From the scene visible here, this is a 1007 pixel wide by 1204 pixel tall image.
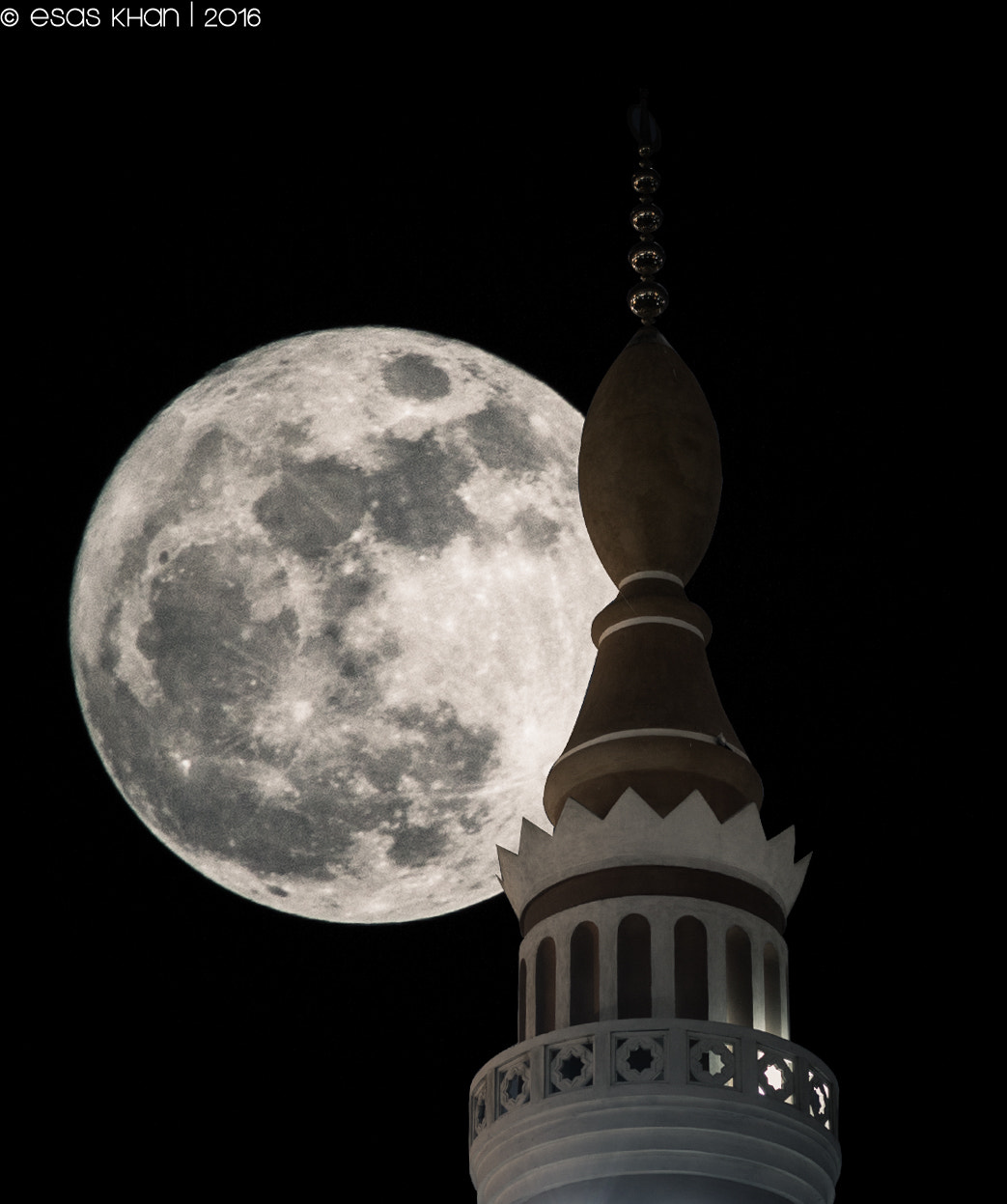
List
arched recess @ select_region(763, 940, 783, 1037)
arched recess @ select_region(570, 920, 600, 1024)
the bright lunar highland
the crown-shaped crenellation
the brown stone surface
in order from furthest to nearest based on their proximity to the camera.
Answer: the bright lunar highland
the brown stone surface
the crown-shaped crenellation
arched recess @ select_region(763, 940, 783, 1037)
arched recess @ select_region(570, 920, 600, 1024)

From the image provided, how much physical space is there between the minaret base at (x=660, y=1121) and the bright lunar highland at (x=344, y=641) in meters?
7.65

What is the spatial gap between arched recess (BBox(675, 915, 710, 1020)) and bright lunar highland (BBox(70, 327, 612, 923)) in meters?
7.01

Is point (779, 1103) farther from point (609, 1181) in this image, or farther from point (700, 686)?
point (700, 686)

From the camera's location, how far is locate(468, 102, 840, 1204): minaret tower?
3095 centimetres

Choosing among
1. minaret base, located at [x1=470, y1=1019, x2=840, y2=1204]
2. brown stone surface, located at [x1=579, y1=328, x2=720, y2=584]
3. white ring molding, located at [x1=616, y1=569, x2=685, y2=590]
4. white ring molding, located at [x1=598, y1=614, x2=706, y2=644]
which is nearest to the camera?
minaret base, located at [x1=470, y1=1019, x2=840, y2=1204]

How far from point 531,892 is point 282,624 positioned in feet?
23.0

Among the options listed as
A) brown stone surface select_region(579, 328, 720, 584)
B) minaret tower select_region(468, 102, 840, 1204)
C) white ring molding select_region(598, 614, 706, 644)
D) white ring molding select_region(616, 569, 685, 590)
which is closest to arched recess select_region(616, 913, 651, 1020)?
minaret tower select_region(468, 102, 840, 1204)

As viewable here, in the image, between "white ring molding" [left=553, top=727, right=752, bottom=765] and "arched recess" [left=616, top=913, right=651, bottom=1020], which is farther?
"white ring molding" [left=553, top=727, right=752, bottom=765]

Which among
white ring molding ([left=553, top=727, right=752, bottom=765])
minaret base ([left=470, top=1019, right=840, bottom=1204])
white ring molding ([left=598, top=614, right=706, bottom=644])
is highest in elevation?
white ring molding ([left=598, top=614, right=706, bottom=644])

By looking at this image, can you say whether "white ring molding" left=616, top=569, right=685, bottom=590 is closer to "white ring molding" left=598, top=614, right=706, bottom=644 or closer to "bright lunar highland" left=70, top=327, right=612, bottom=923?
"white ring molding" left=598, top=614, right=706, bottom=644

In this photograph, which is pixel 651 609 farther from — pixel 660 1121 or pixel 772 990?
pixel 660 1121

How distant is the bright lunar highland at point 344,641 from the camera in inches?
1517

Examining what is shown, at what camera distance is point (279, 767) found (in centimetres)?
3859

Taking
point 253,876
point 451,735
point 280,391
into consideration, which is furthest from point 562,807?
point 280,391
